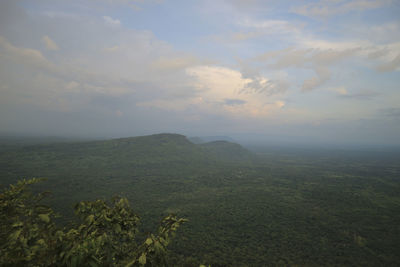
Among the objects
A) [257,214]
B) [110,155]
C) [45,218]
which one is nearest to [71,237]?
[45,218]

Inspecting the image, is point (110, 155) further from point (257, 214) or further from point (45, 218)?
point (45, 218)

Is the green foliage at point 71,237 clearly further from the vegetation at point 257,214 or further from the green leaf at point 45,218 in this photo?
the vegetation at point 257,214

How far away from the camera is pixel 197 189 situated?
6781 cm

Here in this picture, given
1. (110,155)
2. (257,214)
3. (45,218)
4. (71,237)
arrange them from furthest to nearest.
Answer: (110,155) < (257,214) < (71,237) < (45,218)

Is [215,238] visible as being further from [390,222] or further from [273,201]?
[390,222]

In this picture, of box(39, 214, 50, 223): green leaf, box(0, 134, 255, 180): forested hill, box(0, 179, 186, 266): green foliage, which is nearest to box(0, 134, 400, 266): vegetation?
box(0, 179, 186, 266): green foliage

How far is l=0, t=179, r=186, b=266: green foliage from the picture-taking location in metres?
3.31

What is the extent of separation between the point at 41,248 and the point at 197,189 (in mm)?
66454

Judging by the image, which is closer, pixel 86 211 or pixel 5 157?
pixel 86 211

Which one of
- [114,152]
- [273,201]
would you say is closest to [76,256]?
[273,201]

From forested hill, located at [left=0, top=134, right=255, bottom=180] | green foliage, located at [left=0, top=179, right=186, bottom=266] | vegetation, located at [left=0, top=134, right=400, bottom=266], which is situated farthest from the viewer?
forested hill, located at [left=0, top=134, right=255, bottom=180]

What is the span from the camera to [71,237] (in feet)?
13.3

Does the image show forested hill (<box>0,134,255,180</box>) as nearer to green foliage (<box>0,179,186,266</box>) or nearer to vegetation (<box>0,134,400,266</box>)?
vegetation (<box>0,134,400,266</box>)

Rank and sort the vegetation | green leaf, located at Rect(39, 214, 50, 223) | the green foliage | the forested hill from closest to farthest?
the green foliage, green leaf, located at Rect(39, 214, 50, 223), the vegetation, the forested hill
